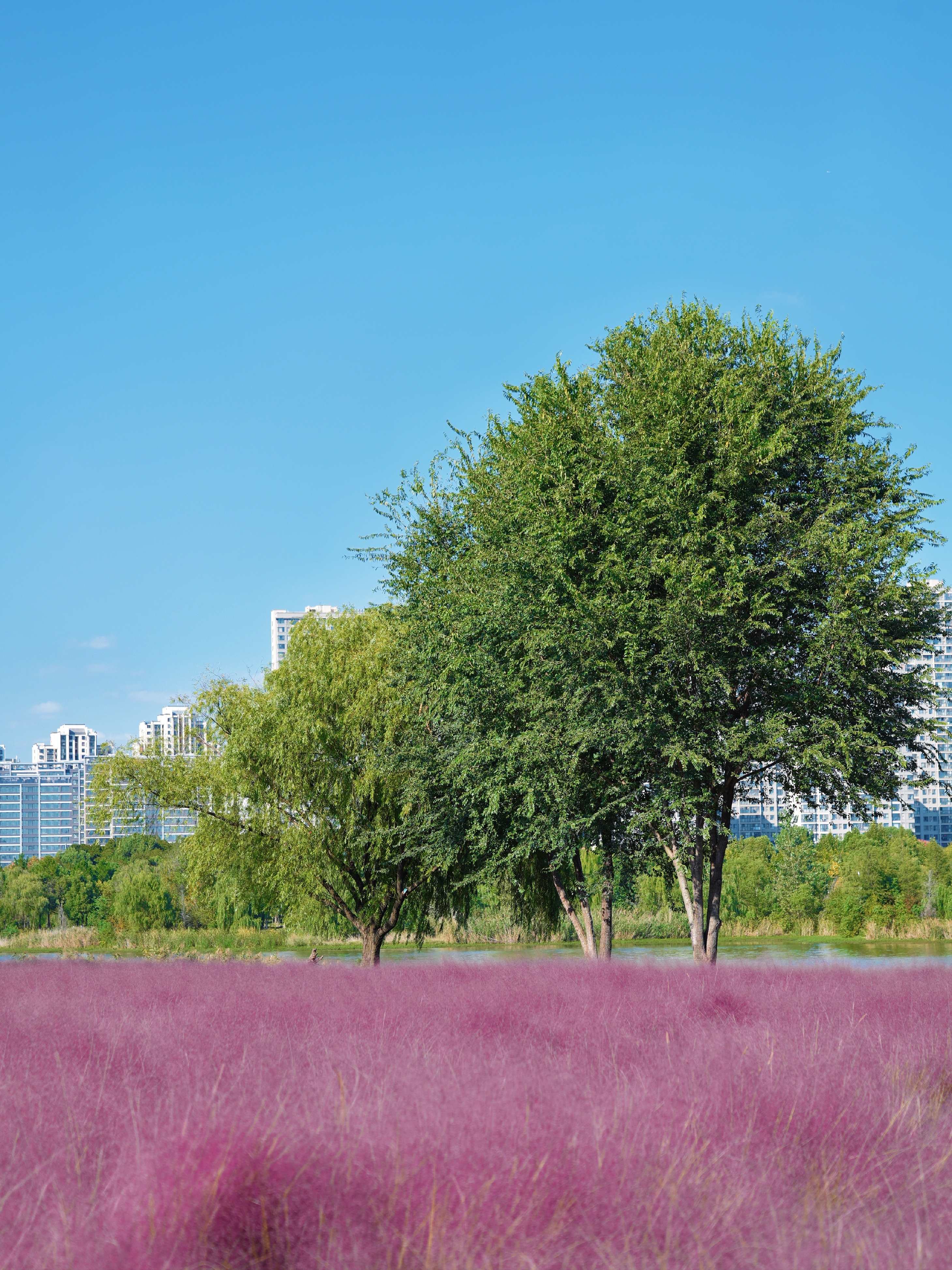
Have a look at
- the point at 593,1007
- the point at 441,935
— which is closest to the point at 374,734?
the point at 593,1007

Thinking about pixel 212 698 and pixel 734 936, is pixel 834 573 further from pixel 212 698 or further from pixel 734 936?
pixel 734 936

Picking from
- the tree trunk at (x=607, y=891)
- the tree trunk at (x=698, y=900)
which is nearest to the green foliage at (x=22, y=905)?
the tree trunk at (x=607, y=891)

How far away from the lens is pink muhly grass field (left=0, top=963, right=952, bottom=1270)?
12.8 ft

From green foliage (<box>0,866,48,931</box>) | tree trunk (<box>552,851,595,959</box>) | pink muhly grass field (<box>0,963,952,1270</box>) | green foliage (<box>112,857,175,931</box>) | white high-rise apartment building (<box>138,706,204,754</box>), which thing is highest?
white high-rise apartment building (<box>138,706,204,754</box>)

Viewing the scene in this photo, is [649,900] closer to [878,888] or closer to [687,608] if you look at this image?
[878,888]

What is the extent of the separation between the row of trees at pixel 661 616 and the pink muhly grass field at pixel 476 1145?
8.33 metres

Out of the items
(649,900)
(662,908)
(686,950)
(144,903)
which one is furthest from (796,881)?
(144,903)

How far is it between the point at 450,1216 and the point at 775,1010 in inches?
263

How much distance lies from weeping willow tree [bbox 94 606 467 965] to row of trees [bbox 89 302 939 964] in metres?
1.07

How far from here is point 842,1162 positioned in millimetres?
5027

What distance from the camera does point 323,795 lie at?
77.2ft

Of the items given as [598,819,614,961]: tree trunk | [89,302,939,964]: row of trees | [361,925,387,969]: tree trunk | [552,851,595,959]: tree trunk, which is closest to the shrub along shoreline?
[361,925,387,969]: tree trunk

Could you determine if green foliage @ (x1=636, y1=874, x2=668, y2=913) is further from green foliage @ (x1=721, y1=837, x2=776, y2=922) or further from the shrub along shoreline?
green foliage @ (x1=721, y1=837, x2=776, y2=922)

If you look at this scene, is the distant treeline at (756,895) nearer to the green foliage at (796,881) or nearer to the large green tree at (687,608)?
the green foliage at (796,881)
